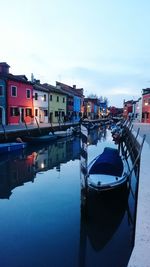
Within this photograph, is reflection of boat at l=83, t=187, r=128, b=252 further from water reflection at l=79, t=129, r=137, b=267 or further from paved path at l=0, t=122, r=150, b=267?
paved path at l=0, t=122, r=150, b=267

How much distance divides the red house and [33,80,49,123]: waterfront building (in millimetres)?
2122

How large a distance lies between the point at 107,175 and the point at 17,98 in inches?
1121

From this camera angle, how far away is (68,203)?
10.7 metres

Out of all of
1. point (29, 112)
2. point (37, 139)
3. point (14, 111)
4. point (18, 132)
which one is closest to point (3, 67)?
point (14, 111)

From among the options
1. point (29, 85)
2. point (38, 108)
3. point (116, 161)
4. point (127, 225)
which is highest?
point (29, 85)

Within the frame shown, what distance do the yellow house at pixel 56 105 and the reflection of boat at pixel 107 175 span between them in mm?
35254

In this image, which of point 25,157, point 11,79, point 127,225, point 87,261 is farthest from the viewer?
point 11,79

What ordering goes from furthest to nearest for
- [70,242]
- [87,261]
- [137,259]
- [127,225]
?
[127,225] < [70,242] < [87,261] < [137,259]

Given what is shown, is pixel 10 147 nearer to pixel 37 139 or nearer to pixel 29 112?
pixel 37 139

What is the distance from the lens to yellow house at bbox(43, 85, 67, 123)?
48062 millimetres

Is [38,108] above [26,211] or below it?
above

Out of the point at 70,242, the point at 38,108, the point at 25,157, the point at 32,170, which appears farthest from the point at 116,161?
the point at 38,108

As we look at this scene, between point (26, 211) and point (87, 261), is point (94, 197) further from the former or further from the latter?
point (87, 261)

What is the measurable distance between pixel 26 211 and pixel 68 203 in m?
1.95
